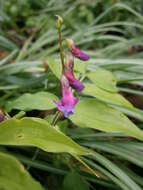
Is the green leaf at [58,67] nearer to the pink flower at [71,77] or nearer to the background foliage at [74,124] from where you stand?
the background foliage at [74,124]

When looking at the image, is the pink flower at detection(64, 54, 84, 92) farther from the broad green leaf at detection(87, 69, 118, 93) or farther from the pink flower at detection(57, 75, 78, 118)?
the broad green leaf at detection(87, 69, 118, 93)

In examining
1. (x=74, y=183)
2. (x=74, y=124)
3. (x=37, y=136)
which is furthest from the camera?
(x=74, y=124)

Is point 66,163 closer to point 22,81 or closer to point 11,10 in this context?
point 22,81

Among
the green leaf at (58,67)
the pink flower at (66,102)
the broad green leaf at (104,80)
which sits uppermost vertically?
the green leaf at (58,67)

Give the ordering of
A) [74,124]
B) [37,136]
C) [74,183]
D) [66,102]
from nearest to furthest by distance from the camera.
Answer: [37,136]
[66,102]
[74,183]
[74,124]

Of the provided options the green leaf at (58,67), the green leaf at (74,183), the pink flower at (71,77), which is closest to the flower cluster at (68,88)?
the pink flower at (71,77)

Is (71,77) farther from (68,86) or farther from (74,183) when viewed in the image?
(74,183)

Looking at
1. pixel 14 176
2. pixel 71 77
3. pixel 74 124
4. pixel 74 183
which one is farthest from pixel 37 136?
pixel 74 124

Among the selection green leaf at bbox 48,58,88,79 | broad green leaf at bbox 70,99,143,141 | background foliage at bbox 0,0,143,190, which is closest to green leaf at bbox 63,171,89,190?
background foliage at bbox 0,0,143,190
